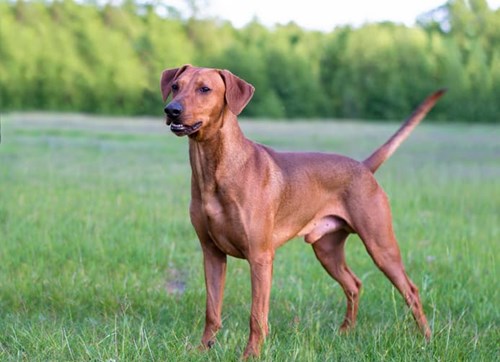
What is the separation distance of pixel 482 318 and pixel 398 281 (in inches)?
30.7

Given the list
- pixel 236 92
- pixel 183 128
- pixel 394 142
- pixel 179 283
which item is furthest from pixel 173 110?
pixel 179 283

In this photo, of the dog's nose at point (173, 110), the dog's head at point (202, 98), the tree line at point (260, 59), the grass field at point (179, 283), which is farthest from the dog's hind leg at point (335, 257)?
the tree line at point (260, 59)

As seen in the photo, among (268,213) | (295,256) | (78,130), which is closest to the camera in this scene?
(268,213)

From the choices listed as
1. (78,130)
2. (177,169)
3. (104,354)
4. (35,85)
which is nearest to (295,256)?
(104,354)

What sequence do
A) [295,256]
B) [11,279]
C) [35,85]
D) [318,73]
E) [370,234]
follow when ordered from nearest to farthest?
[370,234]
[11,279]
[295,256]
[35,85]
[318,73]

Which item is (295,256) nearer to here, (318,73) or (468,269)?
(468,269)

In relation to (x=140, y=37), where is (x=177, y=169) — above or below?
below

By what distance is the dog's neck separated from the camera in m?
4.71

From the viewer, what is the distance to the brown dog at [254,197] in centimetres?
465

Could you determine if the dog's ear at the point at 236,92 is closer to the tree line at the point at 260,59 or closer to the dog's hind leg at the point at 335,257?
the dog's hind leg at the point at 335,257

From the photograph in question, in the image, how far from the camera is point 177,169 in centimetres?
1608

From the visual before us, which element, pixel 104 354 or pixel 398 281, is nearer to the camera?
pixel 104 354

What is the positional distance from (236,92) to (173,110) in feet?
1.62

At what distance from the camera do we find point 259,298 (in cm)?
481
